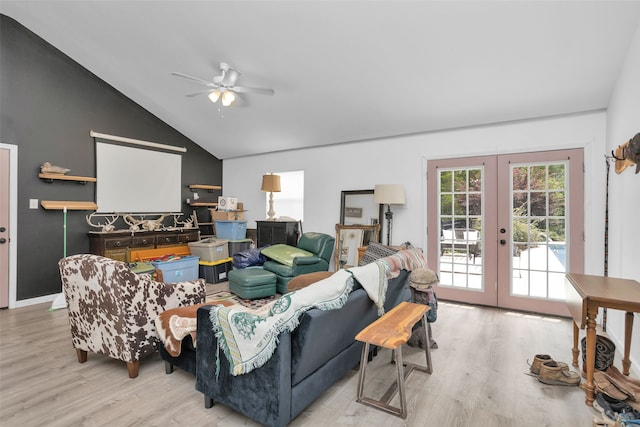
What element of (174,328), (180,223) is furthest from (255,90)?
(180,223)

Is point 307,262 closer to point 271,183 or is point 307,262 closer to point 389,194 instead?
point 389,194

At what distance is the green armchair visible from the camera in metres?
4.60

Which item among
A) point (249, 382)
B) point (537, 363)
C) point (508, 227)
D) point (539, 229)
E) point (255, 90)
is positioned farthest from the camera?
point (508, 227)

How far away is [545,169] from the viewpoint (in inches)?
152

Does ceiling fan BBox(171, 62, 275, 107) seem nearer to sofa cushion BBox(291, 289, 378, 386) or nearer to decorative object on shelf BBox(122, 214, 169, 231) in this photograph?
sofa cushion BBox(291, 289, 378, 386)

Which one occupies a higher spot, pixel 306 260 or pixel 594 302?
pixel 594 302

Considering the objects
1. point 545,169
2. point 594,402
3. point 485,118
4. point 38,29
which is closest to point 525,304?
point 545,169

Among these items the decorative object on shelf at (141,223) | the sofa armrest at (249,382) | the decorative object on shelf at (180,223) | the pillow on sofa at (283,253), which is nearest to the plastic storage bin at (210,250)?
the decorative object on shelf at (180,223)

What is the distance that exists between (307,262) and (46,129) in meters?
4.17

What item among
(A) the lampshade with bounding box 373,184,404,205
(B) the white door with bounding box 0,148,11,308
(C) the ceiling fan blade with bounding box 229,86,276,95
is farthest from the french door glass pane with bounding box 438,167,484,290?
(B) the white door with bounding box 0,148,11,308

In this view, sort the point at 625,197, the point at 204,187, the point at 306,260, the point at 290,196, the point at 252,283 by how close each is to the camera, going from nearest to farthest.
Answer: the point at 625,197 → the point at 252,283 → the point at 306,260 → the point at 290,196 → the point at 204,187

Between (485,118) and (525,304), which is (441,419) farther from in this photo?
(485,118)

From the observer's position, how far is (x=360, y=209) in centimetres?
515

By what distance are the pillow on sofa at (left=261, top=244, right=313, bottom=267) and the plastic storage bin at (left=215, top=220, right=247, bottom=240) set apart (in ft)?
4.23
